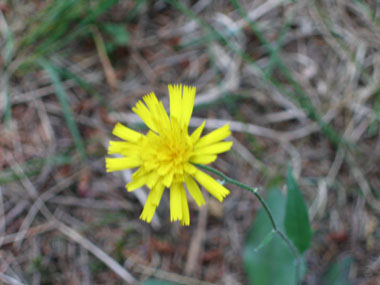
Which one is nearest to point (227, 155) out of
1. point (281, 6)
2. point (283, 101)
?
point (283, 101)

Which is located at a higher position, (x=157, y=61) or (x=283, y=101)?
(x=157, y=61)

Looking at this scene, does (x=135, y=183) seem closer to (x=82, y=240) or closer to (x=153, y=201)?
(x=153, y=201)

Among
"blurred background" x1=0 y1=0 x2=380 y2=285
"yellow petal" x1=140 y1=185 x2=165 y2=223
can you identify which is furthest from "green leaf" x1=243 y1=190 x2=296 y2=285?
"yellow petal" x1=140 y1=185 x2=165 y2=223

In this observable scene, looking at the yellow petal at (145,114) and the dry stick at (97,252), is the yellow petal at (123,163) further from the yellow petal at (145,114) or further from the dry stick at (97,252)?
the dry stick at (97,252)

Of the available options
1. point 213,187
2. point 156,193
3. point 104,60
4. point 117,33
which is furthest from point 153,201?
point 117,33

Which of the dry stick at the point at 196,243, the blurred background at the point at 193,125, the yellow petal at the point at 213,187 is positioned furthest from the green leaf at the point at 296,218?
the dry stick at the point at 196,243

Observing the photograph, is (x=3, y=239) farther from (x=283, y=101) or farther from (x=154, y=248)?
(x=283, y=101)

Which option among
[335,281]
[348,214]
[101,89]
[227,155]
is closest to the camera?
[335,281]
